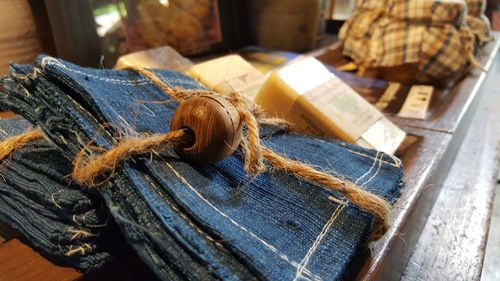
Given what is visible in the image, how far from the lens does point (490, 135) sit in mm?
1008

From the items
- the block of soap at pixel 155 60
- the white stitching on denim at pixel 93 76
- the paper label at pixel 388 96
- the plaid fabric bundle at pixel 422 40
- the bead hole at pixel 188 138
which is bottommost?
the paper label at pixel 388 96

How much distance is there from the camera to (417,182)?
0.60m

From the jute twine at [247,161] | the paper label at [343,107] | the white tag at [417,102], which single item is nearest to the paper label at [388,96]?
the white tag at [417,102]

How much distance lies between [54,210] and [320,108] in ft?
1.31

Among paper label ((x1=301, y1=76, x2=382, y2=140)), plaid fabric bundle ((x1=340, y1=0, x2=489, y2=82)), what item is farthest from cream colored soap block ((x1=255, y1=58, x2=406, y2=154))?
plaid fabric bundle ((x1=340, y1=0, x2=489, y2=82))

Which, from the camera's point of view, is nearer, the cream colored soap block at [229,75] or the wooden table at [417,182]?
the wooden table at [417,182]

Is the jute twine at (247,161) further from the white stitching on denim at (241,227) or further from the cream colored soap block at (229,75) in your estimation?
the cream colored soap block at (229,75)

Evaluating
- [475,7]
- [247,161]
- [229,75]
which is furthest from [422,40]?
[247,161]

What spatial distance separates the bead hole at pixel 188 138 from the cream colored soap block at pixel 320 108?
0.86 ft

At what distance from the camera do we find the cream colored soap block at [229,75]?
0.69 m

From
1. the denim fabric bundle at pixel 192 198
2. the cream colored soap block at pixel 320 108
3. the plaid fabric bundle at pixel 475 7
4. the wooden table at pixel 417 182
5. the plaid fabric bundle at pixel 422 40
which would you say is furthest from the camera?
the plaid fabric bundle at pixel 475 7

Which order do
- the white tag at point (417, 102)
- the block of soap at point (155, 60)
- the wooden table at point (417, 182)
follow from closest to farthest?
the wooden table at point (417, 182) < the block of soap at point (155, 60) < the white tag at point (417, 102)

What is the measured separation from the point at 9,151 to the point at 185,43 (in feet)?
2.50

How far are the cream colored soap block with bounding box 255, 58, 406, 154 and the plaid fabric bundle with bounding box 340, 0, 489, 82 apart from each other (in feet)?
1.43
